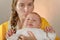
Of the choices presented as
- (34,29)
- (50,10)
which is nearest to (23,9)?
(34,29)

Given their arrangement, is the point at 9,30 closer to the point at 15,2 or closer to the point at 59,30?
the point at 15,2

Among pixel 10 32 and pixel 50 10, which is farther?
pixel 50 10

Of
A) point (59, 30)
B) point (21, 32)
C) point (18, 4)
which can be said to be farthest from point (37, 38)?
point (59, 30)

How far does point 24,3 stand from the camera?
0.82 m

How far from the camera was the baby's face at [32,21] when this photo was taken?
30.6 inches

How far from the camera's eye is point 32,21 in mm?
777

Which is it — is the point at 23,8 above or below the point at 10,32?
above

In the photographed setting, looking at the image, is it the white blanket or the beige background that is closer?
the white blanket

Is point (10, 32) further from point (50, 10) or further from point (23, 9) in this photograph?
point (50, 10)

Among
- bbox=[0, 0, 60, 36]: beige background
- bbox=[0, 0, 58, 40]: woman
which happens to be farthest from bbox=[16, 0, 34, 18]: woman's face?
bbox=[0, 0, 60, 36]: beige background

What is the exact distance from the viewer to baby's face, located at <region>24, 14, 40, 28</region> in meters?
0.78

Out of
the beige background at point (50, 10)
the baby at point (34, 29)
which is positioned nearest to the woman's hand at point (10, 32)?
the baby at point (34, 29)

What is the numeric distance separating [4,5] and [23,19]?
0.42 metres

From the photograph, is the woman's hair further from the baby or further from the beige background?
the beige background
